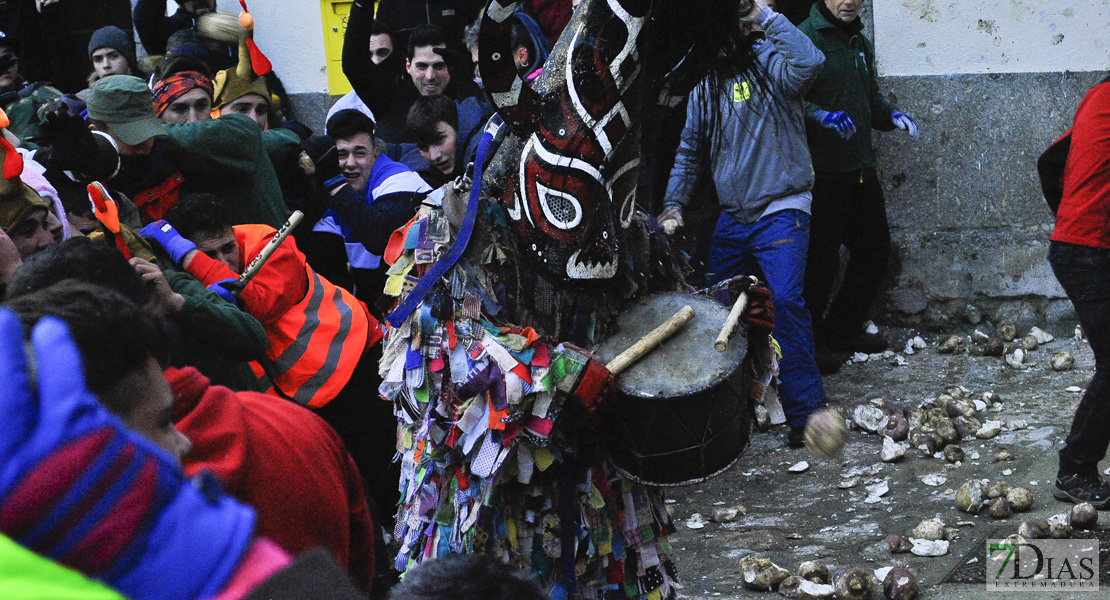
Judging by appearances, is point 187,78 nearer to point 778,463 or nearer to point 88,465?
point 778,463

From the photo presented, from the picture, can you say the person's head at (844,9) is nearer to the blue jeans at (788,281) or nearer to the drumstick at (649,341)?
the blue jeans at (788,281)

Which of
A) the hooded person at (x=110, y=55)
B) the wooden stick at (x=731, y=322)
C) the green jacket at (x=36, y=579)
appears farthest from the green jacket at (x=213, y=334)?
the hooded person at (x=110, y=55)

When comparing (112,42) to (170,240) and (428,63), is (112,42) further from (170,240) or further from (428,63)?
(170,240)

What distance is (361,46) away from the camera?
6.20 metres

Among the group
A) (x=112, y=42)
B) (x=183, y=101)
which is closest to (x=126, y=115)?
(x=183, y=101)

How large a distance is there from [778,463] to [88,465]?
5.21m

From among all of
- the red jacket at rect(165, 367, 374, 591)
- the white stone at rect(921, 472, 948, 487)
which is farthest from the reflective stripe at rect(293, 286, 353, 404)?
the white stone at rect(921, 472, 948, 487)

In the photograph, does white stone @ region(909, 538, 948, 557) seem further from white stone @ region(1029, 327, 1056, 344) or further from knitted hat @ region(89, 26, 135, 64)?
Result: knitted hat @ region(89, 26, 135, 64)

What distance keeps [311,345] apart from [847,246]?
3.86 metres

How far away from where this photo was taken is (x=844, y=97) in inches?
261

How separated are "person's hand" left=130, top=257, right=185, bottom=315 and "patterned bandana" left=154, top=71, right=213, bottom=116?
1598 mm

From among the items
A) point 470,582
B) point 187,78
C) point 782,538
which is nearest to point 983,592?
point 782,538

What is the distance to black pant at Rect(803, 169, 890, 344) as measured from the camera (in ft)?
22.1

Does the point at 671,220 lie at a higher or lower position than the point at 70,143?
lower
